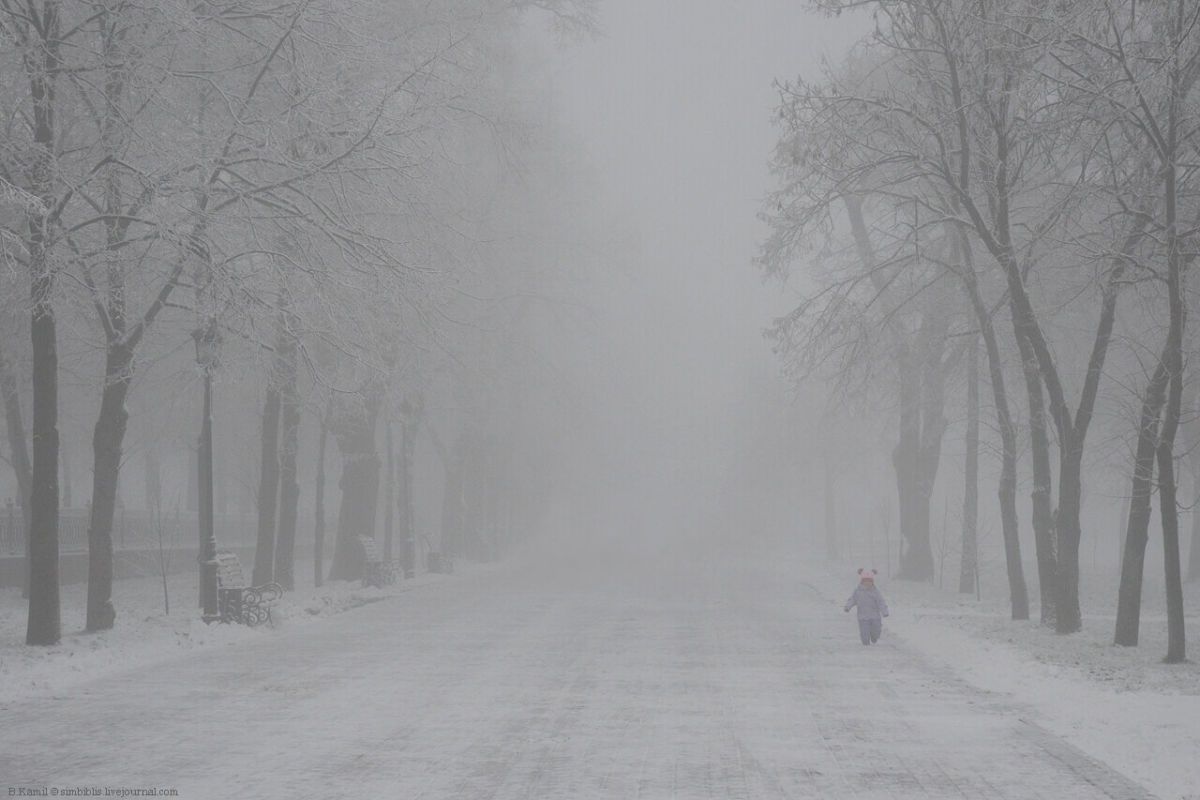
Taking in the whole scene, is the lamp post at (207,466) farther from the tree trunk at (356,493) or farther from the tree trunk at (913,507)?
the tree trunk at (913,507)

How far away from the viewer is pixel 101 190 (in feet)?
51.6

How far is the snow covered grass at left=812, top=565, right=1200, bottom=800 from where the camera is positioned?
9695 millimetres

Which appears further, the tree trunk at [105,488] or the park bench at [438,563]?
the park bench at [438,563]

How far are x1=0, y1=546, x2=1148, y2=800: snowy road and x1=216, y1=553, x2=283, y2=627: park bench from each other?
0.67 metres

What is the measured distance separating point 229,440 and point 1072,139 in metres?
34.1

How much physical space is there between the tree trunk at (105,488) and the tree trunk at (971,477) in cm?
1552

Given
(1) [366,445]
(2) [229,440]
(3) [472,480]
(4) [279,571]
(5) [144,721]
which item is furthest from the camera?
(3) [472,480]

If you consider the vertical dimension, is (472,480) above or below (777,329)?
below

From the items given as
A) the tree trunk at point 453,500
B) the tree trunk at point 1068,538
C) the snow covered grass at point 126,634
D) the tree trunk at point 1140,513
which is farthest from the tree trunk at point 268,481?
the tree trunk at point 453,500

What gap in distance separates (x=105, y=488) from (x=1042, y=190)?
56.4 feet

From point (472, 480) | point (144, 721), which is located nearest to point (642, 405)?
point (472, 480)

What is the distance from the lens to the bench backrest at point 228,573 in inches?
748

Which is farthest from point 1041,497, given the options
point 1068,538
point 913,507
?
point 913,507

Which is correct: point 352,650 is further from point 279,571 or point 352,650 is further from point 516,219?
point 516,219
